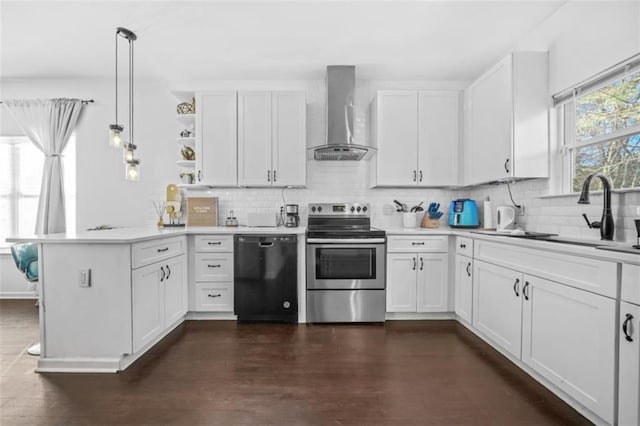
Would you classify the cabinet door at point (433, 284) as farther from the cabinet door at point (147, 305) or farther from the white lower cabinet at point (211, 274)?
the cabinet door at point (147, 305)

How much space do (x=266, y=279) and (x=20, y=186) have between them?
3.64m

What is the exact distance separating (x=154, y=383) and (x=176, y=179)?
2581 mm

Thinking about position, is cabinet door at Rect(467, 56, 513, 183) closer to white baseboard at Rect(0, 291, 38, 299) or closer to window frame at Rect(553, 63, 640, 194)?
window frame at Rect(553, 63, 640, 194)

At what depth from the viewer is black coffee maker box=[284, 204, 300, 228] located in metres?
3.85

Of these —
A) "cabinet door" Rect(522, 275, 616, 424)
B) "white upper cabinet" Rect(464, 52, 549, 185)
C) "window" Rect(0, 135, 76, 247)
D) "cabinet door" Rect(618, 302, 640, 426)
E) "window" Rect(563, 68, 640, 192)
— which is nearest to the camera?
"cabinet door" Rect(618, 302, 640, 426)

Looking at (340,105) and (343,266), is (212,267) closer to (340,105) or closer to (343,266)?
(343,266)

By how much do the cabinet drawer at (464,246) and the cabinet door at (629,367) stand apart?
1.55 metres

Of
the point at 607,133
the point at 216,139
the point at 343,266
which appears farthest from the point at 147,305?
the point at 607,133

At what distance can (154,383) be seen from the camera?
216 centimetres

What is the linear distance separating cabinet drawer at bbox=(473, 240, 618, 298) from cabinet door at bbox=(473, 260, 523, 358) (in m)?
0.10

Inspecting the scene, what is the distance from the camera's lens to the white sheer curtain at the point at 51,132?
3996 millimetres

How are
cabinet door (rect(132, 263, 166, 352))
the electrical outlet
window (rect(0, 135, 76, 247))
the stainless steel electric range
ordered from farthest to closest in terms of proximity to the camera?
1. window (rect(0, 135, 76, 247))
2. the stainless steel electric range
3. cabinet door (rect(132, 263, 166, 352))
4. the electrical outlet

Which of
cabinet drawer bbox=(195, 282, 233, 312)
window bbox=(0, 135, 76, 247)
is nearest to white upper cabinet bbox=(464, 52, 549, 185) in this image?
cabinet drawer bbox=(195, 282, 233, 312)

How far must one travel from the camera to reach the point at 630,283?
4.80ft
